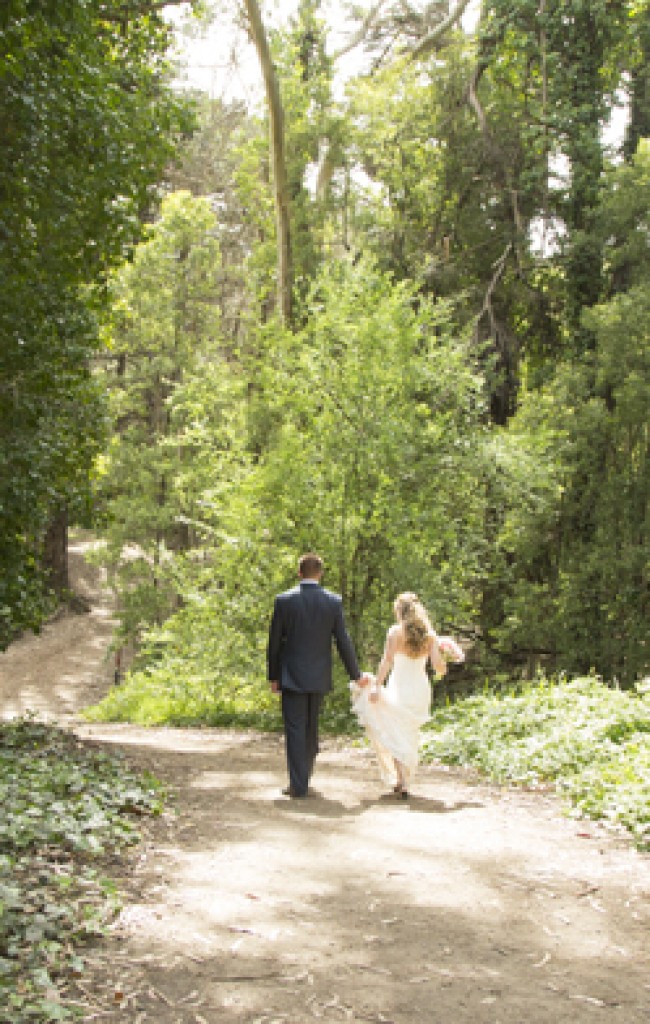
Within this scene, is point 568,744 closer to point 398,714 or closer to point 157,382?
point 398,714

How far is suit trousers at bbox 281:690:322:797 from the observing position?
24.3ft

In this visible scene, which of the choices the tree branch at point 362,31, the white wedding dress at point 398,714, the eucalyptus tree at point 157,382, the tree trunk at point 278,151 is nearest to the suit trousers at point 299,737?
the white wedding dress at point 398,714

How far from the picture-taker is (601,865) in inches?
229

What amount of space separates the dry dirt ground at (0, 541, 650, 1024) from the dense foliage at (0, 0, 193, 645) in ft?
10.3

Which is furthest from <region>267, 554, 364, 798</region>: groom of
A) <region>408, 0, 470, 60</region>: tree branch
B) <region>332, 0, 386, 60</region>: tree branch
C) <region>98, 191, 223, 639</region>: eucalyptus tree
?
<region>332, 0, 386, 60</region>: tree branch

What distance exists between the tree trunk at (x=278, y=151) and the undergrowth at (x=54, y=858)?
13211 mm

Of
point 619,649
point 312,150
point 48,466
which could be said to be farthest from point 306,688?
point 312,150

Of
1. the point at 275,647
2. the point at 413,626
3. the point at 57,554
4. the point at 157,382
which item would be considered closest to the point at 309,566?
the point at 275,647

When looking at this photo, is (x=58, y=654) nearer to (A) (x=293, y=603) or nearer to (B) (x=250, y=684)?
(B) (x=250, y=684)

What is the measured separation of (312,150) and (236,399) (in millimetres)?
6785

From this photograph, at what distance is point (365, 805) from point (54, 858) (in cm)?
282

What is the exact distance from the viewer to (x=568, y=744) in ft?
28.8

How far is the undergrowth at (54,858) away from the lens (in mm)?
3584

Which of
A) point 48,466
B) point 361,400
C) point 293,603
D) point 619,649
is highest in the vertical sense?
point 361,400
